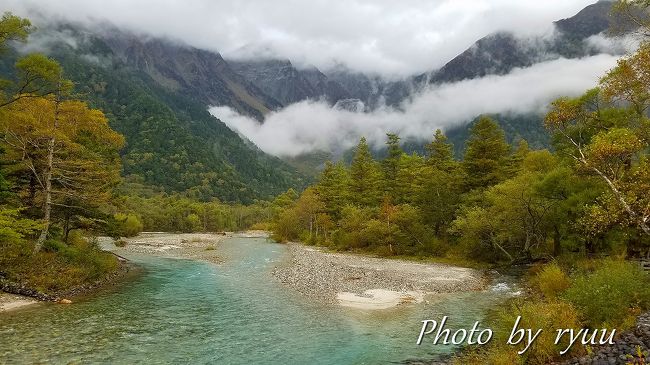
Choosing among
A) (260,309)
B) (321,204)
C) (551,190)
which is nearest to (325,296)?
(260,309)

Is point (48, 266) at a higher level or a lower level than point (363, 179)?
higher

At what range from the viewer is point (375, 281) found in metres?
34.1

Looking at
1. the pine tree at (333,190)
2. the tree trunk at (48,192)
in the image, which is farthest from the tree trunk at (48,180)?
the pine tree at (333,190)

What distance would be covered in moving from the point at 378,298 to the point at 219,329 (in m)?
11.5

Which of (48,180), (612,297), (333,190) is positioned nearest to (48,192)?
(48,180)

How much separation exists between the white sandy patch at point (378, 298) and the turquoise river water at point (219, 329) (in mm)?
1232

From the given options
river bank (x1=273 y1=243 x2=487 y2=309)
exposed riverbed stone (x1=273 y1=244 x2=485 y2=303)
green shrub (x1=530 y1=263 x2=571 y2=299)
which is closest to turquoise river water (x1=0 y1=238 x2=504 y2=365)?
river bank (x1=273 y1=243 x2=487 y2=309)

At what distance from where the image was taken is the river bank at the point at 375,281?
2787 centimetres

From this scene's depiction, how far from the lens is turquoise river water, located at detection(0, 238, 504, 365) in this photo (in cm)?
1630

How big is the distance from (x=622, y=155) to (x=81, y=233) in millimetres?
45694

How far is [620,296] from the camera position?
15.6 meters

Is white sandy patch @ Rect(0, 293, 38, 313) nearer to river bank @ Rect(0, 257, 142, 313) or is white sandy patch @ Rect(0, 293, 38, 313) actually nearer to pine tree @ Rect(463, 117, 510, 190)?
river bank @ Rect(0, 257, 142, 313)

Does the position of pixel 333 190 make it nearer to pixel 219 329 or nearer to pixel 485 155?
pixel 485 155

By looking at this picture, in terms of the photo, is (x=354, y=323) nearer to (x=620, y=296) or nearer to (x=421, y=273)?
(x=620, y=296)
